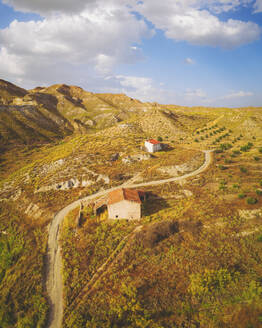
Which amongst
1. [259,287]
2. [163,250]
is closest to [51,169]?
[163,250]

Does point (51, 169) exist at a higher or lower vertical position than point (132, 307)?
higher

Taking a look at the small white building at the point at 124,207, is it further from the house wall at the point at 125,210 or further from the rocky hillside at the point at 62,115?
the rocky hillside at the point at 62,115

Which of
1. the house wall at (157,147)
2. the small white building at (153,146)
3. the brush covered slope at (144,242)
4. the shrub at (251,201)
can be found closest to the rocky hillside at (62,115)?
the house wall at (157,147)

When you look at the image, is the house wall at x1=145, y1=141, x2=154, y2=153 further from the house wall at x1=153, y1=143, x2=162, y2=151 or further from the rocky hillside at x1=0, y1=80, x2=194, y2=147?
the rocky hillside at x1=0, y1=80, x2=194, y2=147

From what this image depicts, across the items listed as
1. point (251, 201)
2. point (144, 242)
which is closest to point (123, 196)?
point (144, 242)

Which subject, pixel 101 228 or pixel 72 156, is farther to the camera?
pixel 72 156

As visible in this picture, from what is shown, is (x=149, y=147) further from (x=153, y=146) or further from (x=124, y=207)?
(x=124, y=207)

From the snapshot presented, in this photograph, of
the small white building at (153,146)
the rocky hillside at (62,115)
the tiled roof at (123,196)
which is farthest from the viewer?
the rocky hillside at (62,115)

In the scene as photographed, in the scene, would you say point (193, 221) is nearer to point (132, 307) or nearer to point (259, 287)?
point (259, 287)
